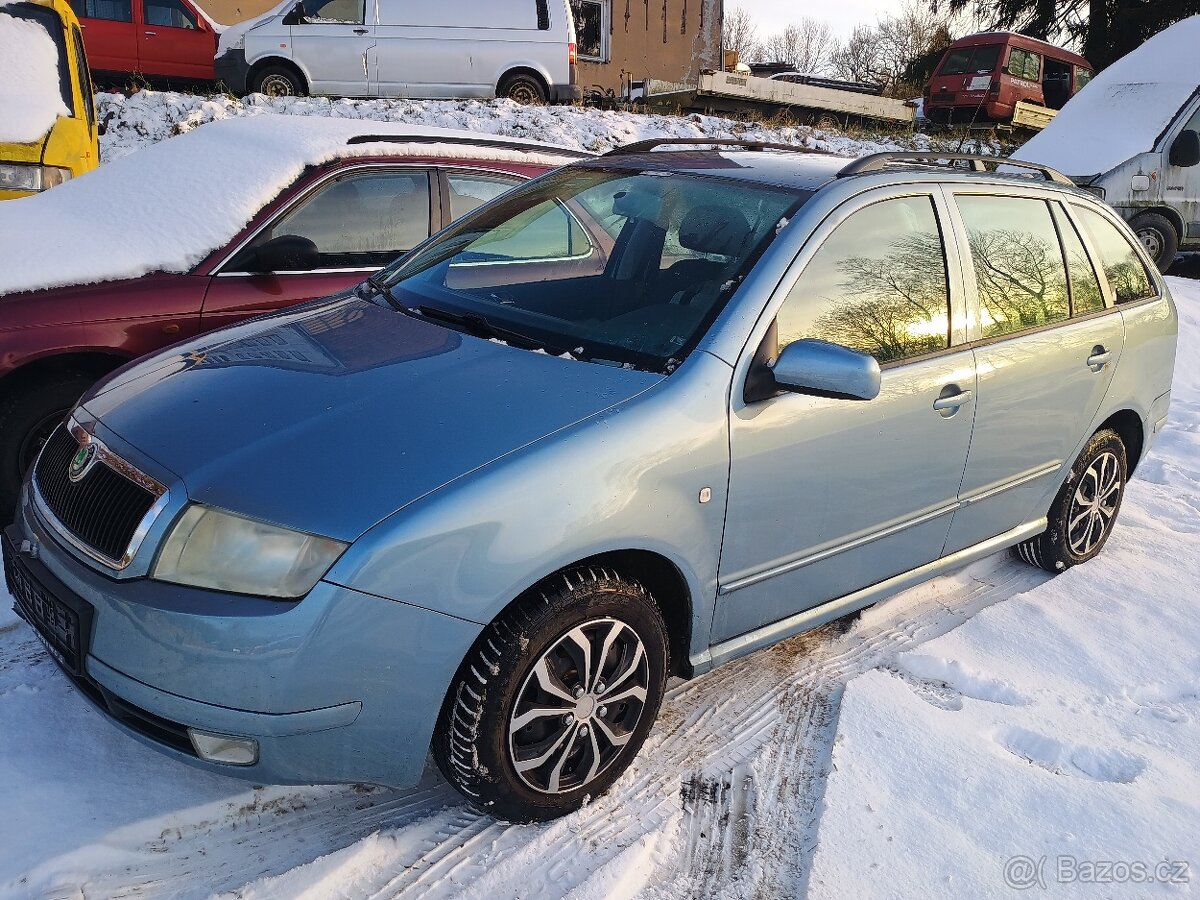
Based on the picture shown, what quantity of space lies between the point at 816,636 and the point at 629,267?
149 cm

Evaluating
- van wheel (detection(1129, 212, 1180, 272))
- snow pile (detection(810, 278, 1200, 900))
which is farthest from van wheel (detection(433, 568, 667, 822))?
van wheel (detection(1129, 212, 1180, 272))

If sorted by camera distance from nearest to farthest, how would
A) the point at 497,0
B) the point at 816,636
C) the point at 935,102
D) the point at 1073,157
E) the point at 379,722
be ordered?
the point at 379,722, the point at 816,636, the point at 1073,157, the point at 497,0, the point at 935,102

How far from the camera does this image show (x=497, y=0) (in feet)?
42.8

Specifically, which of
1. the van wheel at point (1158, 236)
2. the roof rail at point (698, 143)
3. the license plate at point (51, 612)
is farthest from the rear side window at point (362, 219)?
the van wheel at point (1158, 236)

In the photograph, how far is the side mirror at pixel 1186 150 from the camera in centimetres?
991

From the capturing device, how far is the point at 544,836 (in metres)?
2.47

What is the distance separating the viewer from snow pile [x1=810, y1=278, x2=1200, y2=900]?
2426 mm

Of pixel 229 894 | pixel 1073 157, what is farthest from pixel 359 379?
pixel 1073 157

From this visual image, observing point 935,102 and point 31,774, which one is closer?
point 31,774

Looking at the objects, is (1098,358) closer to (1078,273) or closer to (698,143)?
(1078,273)

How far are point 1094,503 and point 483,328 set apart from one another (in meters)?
2.85

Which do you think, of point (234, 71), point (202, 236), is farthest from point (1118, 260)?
point (234, 71)

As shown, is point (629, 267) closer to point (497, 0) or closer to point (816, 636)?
point (816, 636)

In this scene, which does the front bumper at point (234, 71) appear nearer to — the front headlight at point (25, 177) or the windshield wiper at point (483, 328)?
the front headlight at point (25, 177)
